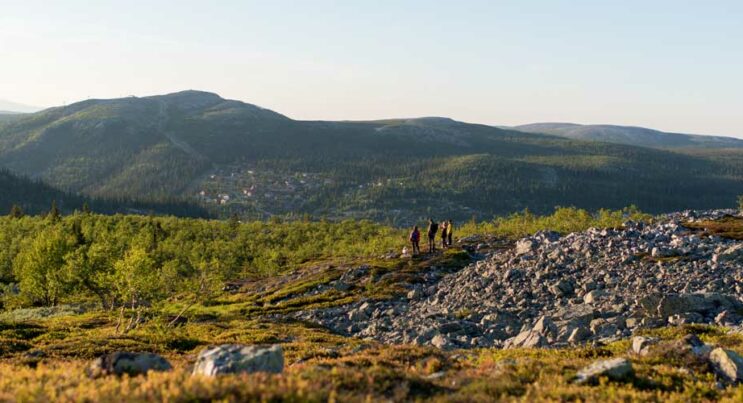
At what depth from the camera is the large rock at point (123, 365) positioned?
14.8 meters

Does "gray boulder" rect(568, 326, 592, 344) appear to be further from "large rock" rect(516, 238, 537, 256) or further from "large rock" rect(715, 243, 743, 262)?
"large rock" rect(516, 238, 537, 256)

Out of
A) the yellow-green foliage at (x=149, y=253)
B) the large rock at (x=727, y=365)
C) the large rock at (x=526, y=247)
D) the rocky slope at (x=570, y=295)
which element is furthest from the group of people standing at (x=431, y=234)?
the large rock at (x=727, y=365)

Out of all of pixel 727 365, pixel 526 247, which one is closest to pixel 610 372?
pixel 727 365

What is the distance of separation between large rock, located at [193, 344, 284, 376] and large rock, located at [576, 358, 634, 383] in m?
8.74

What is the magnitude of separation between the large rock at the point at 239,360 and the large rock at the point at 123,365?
142 cm

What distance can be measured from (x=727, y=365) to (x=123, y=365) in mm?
18029

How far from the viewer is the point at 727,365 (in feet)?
54.1

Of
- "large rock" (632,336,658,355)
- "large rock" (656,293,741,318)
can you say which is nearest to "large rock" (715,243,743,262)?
"large rock" (656,293,741,318)

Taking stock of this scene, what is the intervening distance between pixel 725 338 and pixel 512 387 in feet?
45.8

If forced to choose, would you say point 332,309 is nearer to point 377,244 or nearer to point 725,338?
point 725,338

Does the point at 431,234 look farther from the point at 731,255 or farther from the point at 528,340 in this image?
the point at 528,340

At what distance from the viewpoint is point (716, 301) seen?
3028cm

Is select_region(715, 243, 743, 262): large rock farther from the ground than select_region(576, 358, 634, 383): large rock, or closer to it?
closer to it

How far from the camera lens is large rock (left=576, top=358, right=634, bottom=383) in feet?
50.6
